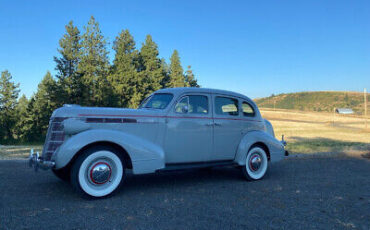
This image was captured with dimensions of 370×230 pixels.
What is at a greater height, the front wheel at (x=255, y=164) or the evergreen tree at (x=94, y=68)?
the evergreen tree at (x=94, y=68)

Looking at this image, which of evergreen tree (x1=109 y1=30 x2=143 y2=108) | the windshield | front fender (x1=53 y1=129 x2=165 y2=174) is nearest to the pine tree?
evergreen tree (x1=109 y1=30 x2=143 y2=108)

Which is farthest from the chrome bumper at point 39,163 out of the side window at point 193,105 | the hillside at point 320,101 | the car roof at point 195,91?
the hillside at point 320,101

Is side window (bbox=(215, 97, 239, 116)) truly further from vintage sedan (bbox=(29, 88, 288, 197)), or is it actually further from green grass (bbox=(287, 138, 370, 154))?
green grass (bbox=(287, 138, 370, 154))

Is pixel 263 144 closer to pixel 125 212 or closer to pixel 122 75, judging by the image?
pixel 125 212

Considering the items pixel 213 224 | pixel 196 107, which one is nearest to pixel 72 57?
pixel 196 107

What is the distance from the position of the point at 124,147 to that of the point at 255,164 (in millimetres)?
3145

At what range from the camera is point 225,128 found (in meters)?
6.05

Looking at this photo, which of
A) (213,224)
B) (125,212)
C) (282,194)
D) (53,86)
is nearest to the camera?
(213,224)

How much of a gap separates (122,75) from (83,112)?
111 feet

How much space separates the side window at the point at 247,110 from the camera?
6548 millimetres

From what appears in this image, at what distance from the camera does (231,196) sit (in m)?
4.88

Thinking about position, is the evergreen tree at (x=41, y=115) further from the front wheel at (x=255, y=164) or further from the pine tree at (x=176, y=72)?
the front wheel at (x=255, y=164)

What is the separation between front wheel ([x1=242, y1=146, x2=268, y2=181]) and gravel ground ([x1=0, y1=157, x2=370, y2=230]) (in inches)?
8.1

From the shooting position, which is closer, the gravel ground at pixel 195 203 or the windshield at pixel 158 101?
the gravel ground at pixel 195 203
